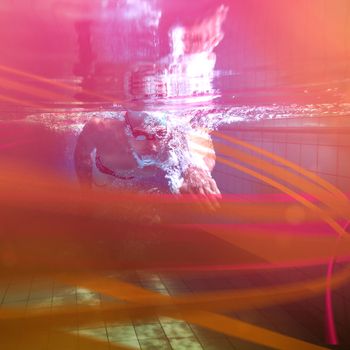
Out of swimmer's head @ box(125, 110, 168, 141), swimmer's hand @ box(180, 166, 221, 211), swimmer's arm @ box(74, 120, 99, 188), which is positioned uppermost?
swimmer's head @ box(125, 110, 168, 141)

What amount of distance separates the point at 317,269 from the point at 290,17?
2060 mm

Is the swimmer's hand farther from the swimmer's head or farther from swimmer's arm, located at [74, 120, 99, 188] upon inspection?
swimmer's arm, located at [74, 120, 99, 188]

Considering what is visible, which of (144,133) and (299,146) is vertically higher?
(144,133)


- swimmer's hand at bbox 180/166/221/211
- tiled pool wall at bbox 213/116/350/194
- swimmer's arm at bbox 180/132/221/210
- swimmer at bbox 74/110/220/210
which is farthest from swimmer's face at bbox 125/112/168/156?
tiled pool wall at bbox 213/116/350/194

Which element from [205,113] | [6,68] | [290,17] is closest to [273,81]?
[290,17]

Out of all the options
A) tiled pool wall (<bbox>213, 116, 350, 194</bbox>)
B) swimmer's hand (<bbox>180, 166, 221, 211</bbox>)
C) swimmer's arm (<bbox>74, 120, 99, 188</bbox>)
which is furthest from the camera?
swimmer's arm (<bbox>74, 120, 99, 188</bbox>)

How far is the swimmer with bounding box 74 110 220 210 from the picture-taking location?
4.33m

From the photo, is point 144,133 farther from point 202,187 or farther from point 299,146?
point 299,146

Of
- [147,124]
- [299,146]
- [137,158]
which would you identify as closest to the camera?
[299,146]

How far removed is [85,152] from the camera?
4566mm

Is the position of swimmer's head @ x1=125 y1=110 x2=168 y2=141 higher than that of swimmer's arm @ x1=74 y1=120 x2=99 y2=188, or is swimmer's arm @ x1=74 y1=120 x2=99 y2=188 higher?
swimmer's head @ x1=125 y1=110 x2=168 y2=141

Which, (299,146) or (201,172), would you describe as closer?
(299,146)

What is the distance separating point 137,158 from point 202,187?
0.81 metres

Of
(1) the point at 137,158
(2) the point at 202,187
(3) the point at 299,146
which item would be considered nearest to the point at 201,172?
(2) the point at 202,187
